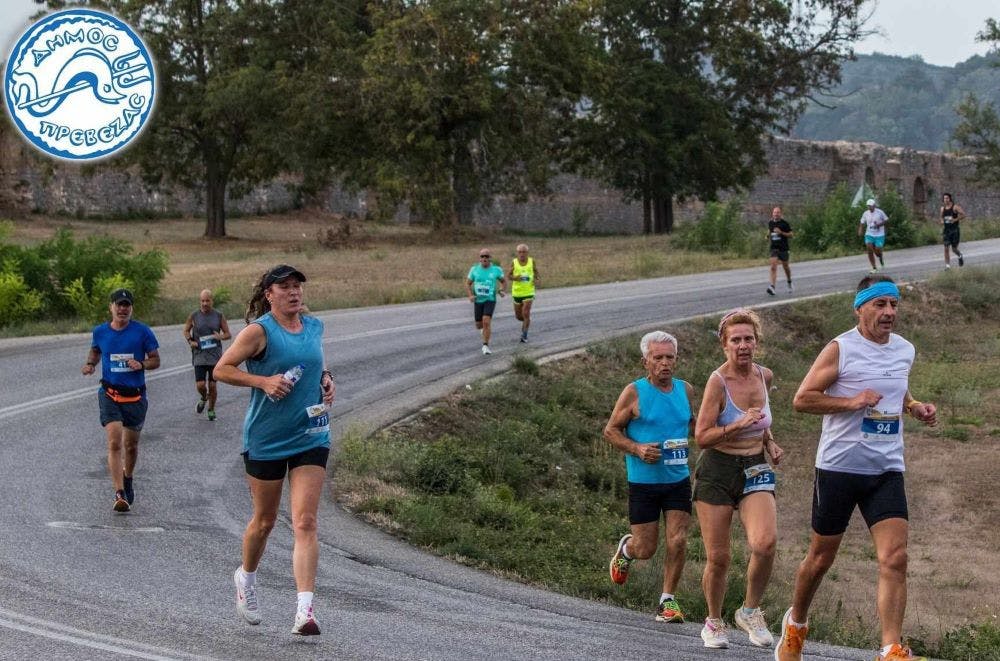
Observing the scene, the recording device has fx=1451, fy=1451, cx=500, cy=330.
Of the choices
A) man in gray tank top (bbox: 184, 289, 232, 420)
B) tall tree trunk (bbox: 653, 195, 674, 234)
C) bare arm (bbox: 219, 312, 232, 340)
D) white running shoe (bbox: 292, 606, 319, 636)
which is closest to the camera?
white running shoe (bbox: 292, 606, 319, 636)

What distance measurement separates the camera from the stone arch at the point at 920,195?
246 feet

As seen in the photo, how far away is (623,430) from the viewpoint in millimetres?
8953

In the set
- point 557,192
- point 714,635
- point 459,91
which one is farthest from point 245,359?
point 557,192

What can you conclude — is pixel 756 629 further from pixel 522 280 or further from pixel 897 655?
pixel 522 280

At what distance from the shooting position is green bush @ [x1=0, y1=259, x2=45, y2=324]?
84.6ft

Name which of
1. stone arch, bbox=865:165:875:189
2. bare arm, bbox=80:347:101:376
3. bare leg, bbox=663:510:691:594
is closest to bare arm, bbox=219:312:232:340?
bare arm, bbox=80:347:101:376

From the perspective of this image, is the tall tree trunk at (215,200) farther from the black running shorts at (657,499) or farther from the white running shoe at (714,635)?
the white running shoe at (714,635)

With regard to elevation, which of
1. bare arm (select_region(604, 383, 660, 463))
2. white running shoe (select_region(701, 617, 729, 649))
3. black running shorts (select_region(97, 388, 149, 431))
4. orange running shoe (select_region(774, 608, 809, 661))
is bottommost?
white running shoe (select_region(701, 617, 729, 649))

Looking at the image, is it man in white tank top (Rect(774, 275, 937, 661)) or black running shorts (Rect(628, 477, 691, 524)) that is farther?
black running shorts (Rect(628, 477, 691, 524))

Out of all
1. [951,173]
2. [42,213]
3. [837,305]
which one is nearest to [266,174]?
[42,213]

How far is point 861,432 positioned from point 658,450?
1558 mm

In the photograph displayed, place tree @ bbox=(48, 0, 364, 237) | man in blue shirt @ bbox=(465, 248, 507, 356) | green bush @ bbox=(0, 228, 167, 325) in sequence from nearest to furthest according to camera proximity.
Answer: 1. man in blue shirt @ bbox=(465, 248, 507, 356)
2. green bush @ bbox=(0, 228, 167, 325)
3. tree @ bbox=(48, 0, 364, 237)

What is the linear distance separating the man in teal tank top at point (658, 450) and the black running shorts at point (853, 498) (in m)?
1.27

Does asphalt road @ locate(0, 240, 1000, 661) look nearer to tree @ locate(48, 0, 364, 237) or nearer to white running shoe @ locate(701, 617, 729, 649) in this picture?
white running shoe @ locate(701, 617, 729, 649)
